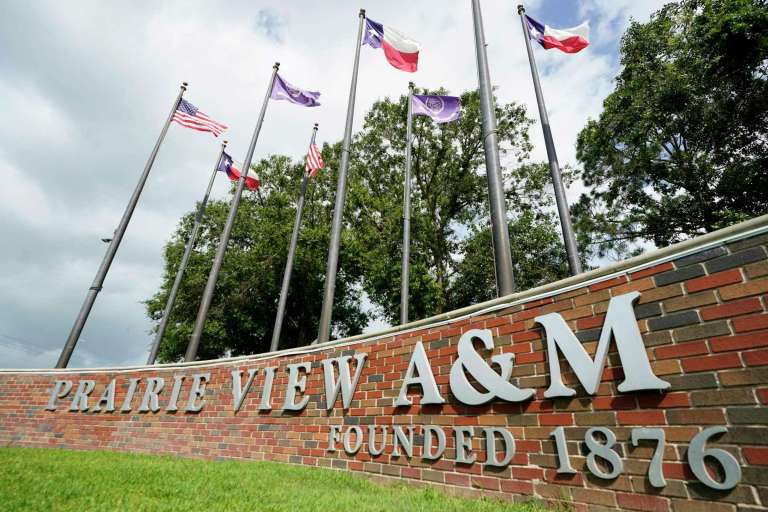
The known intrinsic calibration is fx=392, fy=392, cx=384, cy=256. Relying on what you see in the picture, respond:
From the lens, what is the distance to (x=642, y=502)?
2520 millimetres

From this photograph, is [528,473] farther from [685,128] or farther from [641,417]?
[685,128]

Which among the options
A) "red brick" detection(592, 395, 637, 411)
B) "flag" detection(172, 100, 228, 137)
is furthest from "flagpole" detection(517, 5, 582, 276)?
"flag" detection(172, 100, 228, 137)

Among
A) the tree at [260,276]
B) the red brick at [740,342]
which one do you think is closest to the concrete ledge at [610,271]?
the red brick at [740,342]

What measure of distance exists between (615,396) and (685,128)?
51.9 feet

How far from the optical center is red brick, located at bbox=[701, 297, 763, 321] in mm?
2400

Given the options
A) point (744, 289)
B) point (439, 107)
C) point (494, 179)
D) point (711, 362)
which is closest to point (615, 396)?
point (711, 362)

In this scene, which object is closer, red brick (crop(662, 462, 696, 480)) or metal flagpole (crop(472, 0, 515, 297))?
red brick (crop(662, 462, 696, 480))

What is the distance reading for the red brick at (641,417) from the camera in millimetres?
2599

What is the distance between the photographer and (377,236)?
19688 mm

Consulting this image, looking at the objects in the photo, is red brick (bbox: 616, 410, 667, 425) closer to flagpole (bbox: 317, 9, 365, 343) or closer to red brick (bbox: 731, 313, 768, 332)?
red brick (bbox: 731, 313, 768, 332)

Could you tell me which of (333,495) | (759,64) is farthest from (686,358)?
(759,64)

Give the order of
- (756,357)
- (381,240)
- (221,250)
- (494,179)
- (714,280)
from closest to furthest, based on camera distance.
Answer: (756,357) < (714,280) < (494,179) < (221,250) < (381,240)

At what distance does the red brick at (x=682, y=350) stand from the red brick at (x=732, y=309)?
182 mm

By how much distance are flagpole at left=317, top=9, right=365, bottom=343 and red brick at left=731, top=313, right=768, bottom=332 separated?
18.5 feet
